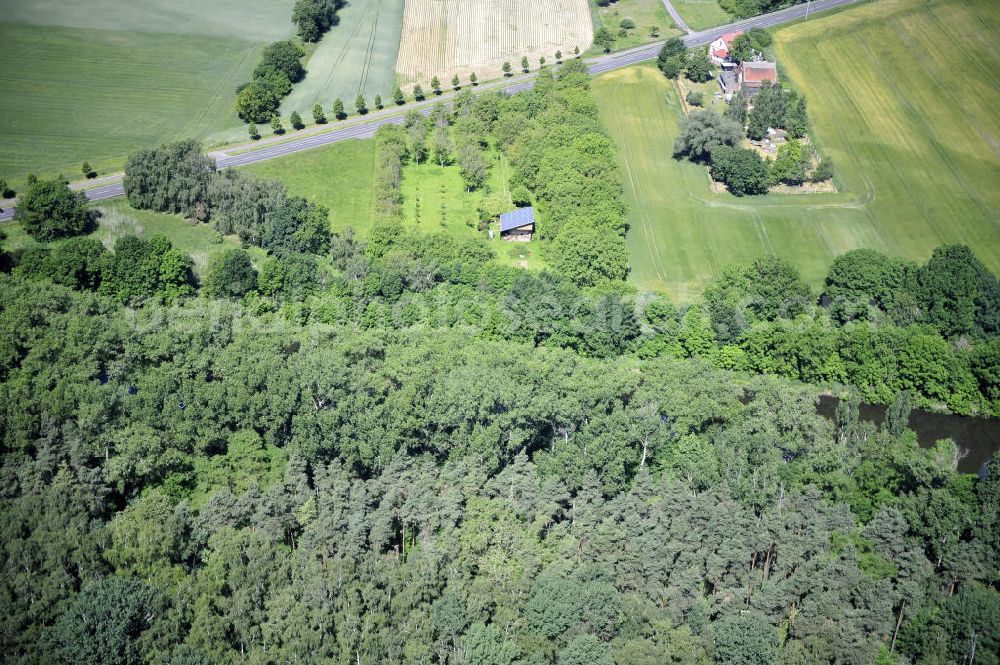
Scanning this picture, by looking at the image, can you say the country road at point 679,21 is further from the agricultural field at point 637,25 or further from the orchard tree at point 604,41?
the orchard tree at point 604,41

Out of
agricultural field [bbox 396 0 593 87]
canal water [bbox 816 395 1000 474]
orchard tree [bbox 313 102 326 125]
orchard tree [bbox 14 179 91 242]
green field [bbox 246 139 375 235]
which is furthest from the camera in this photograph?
agricultural field [bbox 396 0 593 87]

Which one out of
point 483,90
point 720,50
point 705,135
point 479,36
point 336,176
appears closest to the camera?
point 336,176

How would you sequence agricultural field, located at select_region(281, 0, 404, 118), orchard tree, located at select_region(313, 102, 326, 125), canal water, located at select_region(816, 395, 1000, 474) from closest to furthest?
canal water, located at select_region(816, 395, 1000, 474), orchard tree, located at select_region(313, 102, 326, 125), agricultural field, located at select_region(281, 0, 404, 118)

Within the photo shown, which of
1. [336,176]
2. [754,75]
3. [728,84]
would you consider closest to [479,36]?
[728,84]

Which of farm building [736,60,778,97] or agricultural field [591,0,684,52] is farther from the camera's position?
agricultural field [591,0,684,52]

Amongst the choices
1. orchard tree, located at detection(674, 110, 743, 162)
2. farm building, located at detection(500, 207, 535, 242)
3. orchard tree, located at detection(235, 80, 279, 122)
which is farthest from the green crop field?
orchard tree, located at detection(235, 80, 279, 122)

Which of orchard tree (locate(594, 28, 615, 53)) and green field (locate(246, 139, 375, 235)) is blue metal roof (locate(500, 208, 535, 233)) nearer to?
green field (locate(246, 139, 375, 235))

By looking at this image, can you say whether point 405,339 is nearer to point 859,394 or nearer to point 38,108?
point 859,394

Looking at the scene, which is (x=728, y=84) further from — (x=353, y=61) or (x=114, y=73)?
(x=114, y=73)
